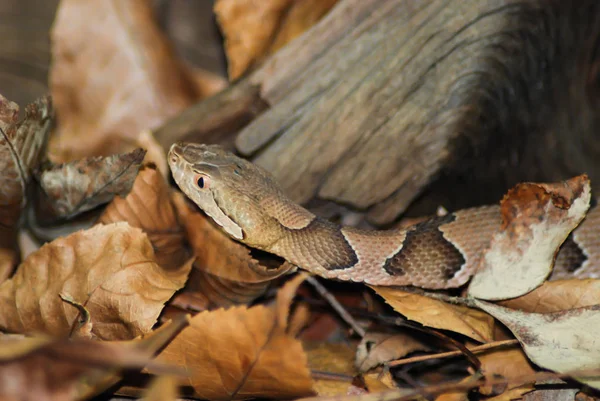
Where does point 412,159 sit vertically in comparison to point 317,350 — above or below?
above

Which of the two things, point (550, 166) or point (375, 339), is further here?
point (550, 166)

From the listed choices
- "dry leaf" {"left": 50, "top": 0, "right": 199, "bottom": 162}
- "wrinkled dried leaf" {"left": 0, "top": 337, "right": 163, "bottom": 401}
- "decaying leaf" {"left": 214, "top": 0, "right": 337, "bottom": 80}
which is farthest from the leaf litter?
"decaying leaf" {"left": 214, "top": 0, "right": 337, "bottom": 80}

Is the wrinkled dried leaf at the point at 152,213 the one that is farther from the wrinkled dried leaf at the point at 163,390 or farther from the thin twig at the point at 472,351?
the wrinkled dried leaf at the point at 163,390

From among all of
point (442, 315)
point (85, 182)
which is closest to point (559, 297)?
point (442, 315)

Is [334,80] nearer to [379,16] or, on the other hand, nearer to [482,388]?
[379,16]

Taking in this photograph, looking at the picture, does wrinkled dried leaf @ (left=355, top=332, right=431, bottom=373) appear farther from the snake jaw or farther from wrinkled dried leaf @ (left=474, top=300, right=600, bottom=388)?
the snake jaw

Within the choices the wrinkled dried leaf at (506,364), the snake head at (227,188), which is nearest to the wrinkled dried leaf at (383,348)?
the wrinkled dried leaf at (506,364)

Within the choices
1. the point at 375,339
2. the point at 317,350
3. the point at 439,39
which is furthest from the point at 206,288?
the point at 439,39

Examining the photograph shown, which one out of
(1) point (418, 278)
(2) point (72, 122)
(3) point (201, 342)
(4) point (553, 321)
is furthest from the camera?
(2) point (72, 122)
